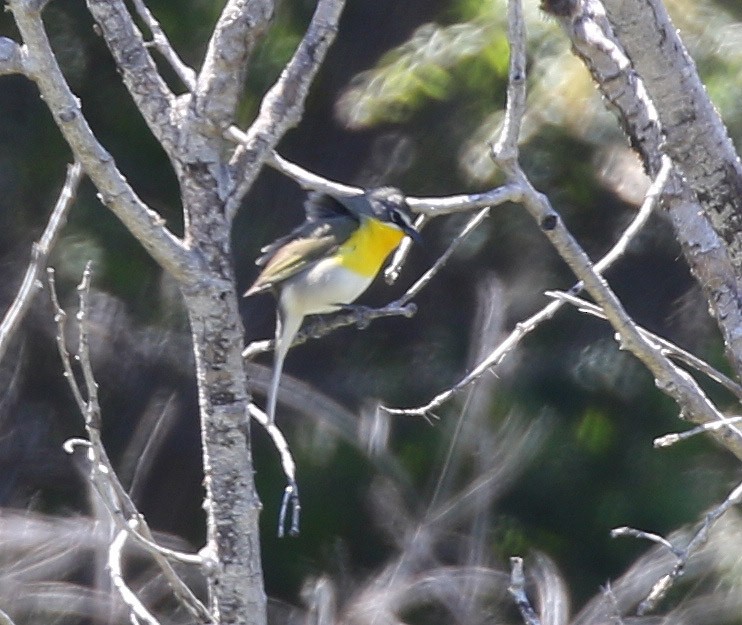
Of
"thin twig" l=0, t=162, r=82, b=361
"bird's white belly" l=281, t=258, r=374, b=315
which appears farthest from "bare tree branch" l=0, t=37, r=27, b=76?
"bird's white belly" l=281, t=258, r=374, b=315

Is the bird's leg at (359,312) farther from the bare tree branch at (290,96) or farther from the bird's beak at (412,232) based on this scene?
the bare tree branch at (290,96)

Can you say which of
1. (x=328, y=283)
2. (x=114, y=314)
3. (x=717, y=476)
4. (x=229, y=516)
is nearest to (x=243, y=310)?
(x=114, y=314)

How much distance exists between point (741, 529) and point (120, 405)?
6.26 ft

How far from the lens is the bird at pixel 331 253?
346 cm

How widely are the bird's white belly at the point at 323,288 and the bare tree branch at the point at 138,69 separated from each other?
1444mm

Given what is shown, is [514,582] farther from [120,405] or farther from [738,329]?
[120,405]

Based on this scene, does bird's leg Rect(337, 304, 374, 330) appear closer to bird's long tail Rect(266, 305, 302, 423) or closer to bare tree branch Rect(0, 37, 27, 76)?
bird's long tail Rect(266, 305, 302, 423)

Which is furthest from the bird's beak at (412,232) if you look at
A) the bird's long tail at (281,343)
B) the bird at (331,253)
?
the bird's long tail at (281,343)

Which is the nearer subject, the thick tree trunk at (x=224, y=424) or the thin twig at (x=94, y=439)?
the thin twig at (x=94, y=439)

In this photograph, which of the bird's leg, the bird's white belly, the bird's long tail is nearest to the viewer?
the bird's long tail

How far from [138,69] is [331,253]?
5.60 feet

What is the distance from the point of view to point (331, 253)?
12.0 feet

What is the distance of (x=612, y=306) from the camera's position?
1.86 m

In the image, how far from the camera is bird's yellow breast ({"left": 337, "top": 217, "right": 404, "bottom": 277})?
11.9ft
